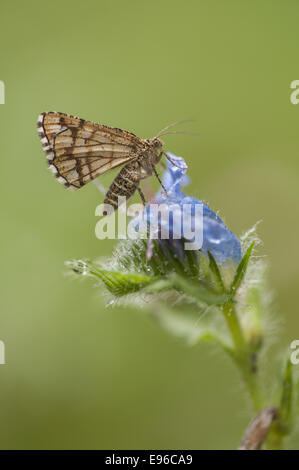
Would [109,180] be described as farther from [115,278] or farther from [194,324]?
[115,278]

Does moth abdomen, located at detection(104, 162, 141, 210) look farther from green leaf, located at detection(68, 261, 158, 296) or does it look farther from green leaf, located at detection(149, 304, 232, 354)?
green leaf, located at detection(68, 261, 158, 296)

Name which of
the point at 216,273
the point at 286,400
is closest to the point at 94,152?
the point at 216,273

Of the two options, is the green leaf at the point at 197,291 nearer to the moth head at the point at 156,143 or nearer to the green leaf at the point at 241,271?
the green leaf at the point at 241,271

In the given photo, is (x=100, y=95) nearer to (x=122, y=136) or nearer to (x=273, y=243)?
(x=273, y=243)

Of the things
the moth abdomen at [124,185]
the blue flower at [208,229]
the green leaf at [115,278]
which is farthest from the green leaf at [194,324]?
the moth abdomen at [124,185]

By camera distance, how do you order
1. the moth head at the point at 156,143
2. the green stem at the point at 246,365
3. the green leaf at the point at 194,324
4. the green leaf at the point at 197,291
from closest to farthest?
the green leaf at the point at 197,291, the green leaf at the point at 194,324, the green stem at the point at 246,365, the moth head at the point at 156,143

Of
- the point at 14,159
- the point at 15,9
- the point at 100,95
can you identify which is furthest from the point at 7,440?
the point at 15,9

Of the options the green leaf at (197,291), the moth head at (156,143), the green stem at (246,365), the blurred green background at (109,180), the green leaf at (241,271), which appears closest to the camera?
the green leaf at (197,291)

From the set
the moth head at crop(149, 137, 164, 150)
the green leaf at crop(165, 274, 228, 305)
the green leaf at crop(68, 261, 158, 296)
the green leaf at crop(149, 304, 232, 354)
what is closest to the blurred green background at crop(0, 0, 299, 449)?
the green leaf at crop(149, 304, 232, 354)

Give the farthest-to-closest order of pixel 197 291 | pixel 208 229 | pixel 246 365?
1. pixel 246 365
2. pixel 208 229
3. pixel 197 291
